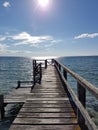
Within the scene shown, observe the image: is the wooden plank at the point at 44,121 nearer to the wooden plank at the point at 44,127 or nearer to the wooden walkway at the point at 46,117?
the wooden walkway at the point at 46,117

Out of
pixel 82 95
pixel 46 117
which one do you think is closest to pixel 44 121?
pixel 46 117

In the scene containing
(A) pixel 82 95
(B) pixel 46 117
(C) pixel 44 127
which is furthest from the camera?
(B) pixel 46 117

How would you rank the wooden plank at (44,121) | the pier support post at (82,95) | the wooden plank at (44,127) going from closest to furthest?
the pier support post at (82,95)
the wooden plank at (44,127)
the wooden plank at (44,121)

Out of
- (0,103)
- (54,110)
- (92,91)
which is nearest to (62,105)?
(54,110)

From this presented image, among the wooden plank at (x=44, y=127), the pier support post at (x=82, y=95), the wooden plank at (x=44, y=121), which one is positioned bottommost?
the wooden plank at (x=44, y=127)

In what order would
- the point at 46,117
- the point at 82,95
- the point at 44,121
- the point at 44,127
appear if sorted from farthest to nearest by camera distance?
1. the point at 46,117
2. the point at 44,121
3. the point at 44,127
4. the point at 82,95

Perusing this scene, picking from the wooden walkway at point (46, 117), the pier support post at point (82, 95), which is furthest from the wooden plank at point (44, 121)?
the pier support post at point (82, 95)

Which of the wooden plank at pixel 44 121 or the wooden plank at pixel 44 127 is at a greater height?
the wooden plank at pixel 44 121

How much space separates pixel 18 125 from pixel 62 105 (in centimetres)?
192

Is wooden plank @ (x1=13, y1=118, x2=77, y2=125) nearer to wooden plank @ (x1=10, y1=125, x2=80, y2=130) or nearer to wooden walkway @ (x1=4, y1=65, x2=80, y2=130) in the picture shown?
wooden walkway @ (x1=4, y1=65, x2=80, y2=130)

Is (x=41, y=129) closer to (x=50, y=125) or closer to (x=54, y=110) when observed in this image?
(x=50, y=125)

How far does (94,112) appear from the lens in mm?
14688

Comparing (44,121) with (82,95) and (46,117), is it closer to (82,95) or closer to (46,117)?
(46,117)

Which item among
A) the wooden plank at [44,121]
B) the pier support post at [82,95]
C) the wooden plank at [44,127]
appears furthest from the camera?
the wooden plank at [44,121]
